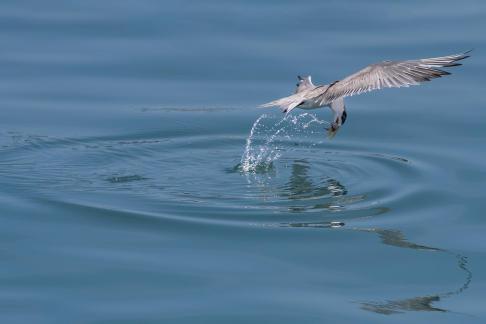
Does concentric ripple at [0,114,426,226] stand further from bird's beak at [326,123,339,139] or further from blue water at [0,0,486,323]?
bird's beak at [326,123,339,139]

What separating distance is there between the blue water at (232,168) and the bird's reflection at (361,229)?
0.02 metres

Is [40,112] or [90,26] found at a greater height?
[90,26]

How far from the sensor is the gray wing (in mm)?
8562

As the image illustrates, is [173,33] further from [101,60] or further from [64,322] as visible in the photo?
[64,322]

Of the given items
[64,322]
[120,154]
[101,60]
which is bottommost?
[64,322]

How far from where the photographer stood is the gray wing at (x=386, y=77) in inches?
337

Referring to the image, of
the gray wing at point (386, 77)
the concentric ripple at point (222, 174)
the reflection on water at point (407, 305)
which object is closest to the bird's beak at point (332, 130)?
the concentric ripple at point (222, 174)

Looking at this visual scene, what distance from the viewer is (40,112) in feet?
33.6

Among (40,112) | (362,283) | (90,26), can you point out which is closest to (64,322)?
(362,283)

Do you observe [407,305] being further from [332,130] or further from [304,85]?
[304,85]

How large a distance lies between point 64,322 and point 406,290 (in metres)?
1.79

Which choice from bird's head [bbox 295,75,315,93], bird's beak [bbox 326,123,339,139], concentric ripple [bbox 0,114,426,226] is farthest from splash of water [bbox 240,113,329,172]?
bird's head [bbox 295,75,315,93]

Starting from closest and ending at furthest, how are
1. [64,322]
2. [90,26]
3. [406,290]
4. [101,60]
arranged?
1. [64,322]
2. [406,290]
3. [101,60]
4. [90,26]

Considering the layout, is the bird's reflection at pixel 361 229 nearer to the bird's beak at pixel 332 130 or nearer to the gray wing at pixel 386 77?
the bird's beak at pixel 332 130
